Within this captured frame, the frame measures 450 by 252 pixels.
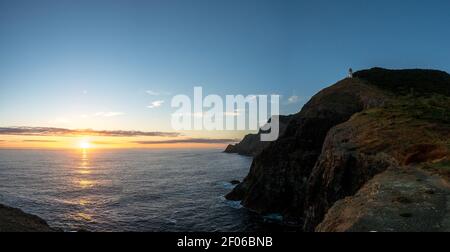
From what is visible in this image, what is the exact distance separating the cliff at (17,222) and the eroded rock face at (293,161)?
40959mm

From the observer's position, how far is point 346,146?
41.8 m

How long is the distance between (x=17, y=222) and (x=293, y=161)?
161 feet

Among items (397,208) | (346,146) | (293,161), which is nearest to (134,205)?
(293,161)

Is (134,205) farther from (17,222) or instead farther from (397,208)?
(397,208)

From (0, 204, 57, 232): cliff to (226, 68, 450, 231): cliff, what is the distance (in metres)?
29.3

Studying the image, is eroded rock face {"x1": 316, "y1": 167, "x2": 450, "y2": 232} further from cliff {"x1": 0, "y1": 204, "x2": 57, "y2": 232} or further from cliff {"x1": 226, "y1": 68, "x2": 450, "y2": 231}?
cliff {"x1": 0, "y1": 204, "x2": 57, "y2": 232}

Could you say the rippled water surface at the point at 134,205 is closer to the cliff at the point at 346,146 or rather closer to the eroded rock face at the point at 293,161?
the eroded rock face at the point at 293,161

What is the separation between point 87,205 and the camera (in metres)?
74.2

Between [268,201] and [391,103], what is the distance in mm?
30348

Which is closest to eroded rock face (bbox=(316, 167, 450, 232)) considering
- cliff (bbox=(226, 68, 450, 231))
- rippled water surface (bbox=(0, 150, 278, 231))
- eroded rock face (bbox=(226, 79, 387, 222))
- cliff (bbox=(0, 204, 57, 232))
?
cliff (bbox=(226, 68, 450, 231))

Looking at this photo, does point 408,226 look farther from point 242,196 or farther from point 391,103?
point 242,196

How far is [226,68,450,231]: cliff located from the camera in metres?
34.5
